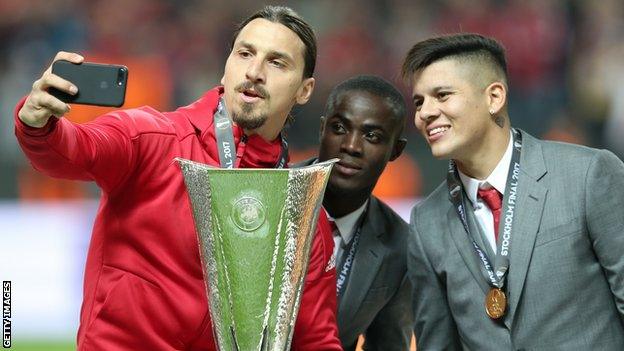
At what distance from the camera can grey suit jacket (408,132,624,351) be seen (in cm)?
391

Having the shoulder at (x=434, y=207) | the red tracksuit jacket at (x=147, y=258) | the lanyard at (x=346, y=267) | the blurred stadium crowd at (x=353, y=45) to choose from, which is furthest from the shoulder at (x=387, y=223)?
the blurred stadium crowd at (x=353, y=45)

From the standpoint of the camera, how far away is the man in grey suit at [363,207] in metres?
4.61

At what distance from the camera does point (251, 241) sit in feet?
10.3

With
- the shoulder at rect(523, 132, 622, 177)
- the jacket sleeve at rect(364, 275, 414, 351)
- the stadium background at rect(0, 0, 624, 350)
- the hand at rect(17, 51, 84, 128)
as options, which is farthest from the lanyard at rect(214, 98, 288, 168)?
the stadium background at rect(0, 0, 624, 350)

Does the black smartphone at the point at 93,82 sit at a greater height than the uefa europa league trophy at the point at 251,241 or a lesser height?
greater

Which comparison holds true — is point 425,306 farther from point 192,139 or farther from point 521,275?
point 192,139

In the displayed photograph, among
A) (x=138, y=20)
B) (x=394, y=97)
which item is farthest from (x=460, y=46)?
(x=138, y=20)

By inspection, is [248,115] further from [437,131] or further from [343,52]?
[343,52]

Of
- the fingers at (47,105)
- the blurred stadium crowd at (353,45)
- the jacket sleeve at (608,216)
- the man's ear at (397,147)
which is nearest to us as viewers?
the fingers at (47,105)

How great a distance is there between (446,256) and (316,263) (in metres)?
0.54

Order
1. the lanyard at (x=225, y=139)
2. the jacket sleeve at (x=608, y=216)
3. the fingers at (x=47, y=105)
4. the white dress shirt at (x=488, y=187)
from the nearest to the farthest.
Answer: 1. the fingers at (x=47, y=105)
2. the lanyard at (x=225, y=139)
3. the jacket sleeve at (x=608, y=216)
4. the white dress shirt at (x=488, y=187)

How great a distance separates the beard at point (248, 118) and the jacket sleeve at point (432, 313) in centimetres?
87

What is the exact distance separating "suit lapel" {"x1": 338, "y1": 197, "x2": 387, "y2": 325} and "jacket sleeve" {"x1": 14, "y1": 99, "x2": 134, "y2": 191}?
1432mm

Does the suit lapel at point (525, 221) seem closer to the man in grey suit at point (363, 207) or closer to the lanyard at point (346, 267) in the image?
the man in grey suit at point (363, 207)
